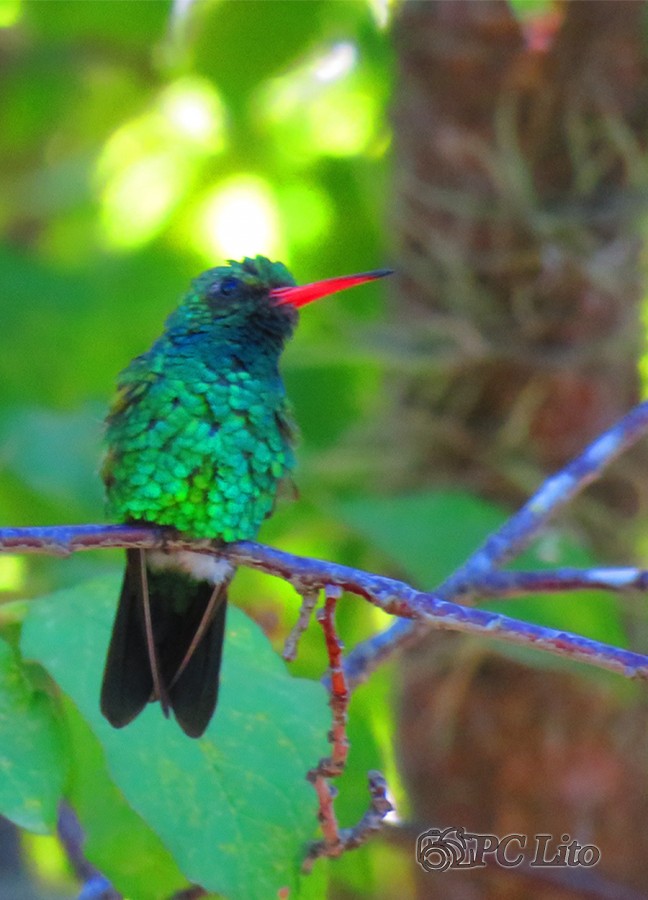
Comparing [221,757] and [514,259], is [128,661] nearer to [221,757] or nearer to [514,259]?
[221,757]

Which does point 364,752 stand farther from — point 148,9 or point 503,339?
point 148,9

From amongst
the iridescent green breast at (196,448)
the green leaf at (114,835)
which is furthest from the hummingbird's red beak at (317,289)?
the green leaf at (114,835)

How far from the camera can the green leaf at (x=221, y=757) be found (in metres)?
2.08

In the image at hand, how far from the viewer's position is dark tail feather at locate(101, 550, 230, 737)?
2525 millimetres

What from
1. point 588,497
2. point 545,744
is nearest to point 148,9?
point 588,497

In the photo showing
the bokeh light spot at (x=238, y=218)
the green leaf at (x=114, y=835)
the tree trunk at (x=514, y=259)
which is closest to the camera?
the green leaf at (x=114, y=835)

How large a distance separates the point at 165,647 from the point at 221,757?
2.20ft

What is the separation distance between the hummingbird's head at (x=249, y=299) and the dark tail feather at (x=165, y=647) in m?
0.72

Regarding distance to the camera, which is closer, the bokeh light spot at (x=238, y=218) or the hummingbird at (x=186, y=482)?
the hummingbird at (x=186, y=482)

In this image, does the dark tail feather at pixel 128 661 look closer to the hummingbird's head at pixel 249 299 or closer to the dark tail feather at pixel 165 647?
the dark tail feather at pixel 165 647

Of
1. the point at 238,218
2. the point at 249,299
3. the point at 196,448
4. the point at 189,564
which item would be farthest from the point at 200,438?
the point at 238,218

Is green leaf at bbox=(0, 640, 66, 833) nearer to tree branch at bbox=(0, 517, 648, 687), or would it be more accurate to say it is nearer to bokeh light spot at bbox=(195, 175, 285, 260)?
tree branch at bbox=(0, 517, 648, 687)

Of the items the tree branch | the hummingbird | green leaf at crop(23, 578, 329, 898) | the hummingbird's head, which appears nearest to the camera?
the tree branch

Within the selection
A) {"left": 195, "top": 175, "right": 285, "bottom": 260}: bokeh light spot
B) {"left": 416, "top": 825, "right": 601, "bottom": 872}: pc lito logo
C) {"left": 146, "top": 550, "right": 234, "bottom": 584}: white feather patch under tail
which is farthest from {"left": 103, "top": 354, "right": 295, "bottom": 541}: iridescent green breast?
{"left": 195, "top": 175, "right": 285, "bottom": 260}: bokeh light spot
